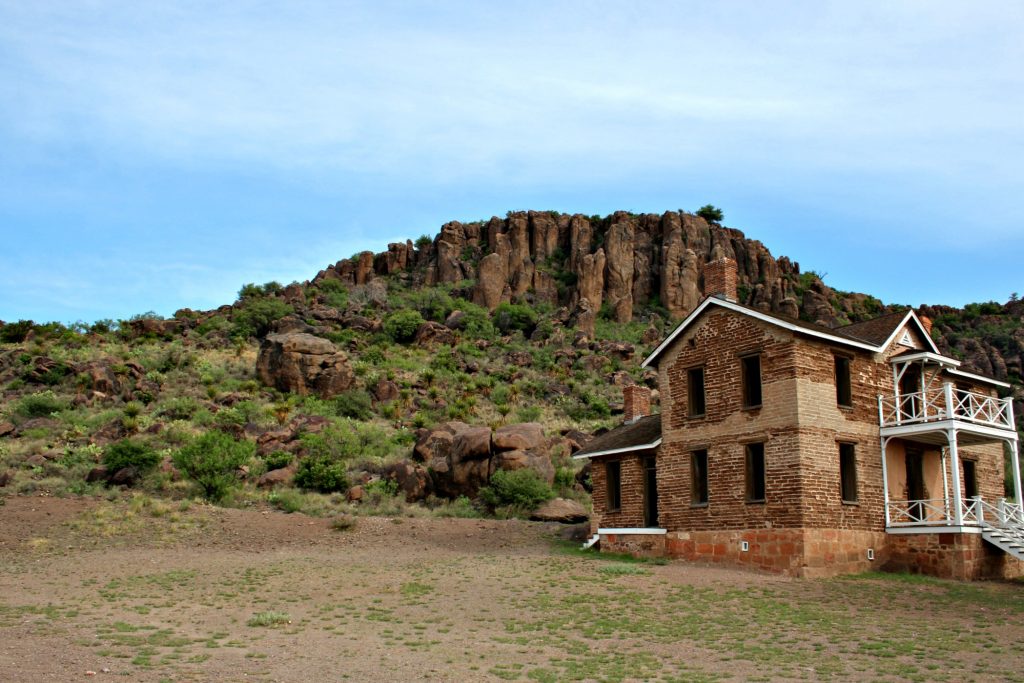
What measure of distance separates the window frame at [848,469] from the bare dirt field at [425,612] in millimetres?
2288

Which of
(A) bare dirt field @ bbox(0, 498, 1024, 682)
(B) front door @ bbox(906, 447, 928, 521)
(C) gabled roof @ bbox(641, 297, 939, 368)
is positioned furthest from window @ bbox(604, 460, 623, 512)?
(B) front door @ bbox(906, 447, 928, 521)

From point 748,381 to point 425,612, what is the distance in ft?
37.3

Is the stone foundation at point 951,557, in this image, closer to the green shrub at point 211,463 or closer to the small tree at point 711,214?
the green shrub at point 211,463

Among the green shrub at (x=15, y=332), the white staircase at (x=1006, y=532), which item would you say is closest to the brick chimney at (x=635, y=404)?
the white staircase at (x=1006, y=532)

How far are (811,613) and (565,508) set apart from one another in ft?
52.2

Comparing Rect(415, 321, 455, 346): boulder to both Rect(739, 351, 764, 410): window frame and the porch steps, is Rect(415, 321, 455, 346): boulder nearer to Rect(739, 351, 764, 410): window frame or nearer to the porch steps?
Rect(739, 351, 764, 410): window frame

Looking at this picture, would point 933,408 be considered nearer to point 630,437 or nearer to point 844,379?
point 844,379

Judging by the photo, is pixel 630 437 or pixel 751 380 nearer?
pixel 751 380

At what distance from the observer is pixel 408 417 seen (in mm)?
50156

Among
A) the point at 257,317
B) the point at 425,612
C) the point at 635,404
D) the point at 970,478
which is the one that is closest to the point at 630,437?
the point at 635,404

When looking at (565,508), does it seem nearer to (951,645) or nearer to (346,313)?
(951,645)

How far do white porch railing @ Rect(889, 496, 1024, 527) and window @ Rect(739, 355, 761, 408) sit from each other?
15.9 ft

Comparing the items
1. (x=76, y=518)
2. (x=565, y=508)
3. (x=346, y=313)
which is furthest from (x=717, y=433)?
(x=346, y=313)

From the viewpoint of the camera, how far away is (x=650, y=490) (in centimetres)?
2814
